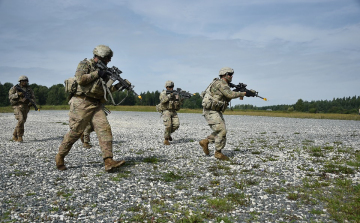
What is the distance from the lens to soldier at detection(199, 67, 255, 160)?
429 inches

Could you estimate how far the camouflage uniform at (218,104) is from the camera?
10.8m

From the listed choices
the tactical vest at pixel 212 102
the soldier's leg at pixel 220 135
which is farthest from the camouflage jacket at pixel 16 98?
the soldier's leg at pixel 220 135

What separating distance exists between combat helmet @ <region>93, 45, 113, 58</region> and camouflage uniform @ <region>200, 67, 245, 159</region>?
4.26 meters

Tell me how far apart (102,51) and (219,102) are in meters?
4.79

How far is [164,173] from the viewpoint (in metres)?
8.91

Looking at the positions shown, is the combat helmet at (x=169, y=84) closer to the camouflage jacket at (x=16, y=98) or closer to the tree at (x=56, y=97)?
the camouflage jacket at (x=16, y=98)

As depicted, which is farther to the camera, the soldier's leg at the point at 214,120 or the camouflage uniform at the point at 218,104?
the soldier's leg at the point at 214,120

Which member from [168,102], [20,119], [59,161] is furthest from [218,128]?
[20,119]

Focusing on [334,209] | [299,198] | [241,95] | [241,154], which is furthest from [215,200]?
[241,154]

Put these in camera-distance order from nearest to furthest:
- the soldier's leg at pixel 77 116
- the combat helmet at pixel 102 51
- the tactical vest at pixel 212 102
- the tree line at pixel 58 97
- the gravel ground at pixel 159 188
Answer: the gravel ground at pixel 159 188 → the soldier's leg at pixel 77 116 → the combat helmet at pixel 102 51 → the tactical vest at pixel 212 102 → the tree line at pixel 58 97

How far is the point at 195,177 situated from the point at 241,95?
4.02 meters

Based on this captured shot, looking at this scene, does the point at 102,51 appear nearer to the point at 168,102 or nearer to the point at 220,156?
the point at 220,156

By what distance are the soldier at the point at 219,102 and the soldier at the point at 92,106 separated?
3972mm

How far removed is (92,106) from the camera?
29.1 feet
